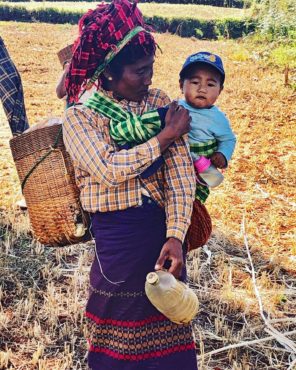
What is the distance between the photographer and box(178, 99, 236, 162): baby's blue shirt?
2215 millimetres

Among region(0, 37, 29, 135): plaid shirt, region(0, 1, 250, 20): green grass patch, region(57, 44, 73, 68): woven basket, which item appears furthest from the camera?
region(0, 1, 250, 20): green grass patch

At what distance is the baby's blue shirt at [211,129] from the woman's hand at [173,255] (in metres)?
Answer: 0.42

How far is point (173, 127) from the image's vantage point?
1.97 m

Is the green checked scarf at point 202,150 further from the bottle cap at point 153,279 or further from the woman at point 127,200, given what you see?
the bottle cap at point 153,279

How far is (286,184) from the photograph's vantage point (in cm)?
518

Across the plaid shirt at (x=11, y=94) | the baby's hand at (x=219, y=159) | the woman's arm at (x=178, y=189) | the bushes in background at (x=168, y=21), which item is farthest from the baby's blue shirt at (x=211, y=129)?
the bushes in background at (x=168, y=21)

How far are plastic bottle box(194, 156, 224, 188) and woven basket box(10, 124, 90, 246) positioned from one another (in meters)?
0.47

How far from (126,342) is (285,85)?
23.6 feet

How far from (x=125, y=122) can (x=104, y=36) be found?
1.03 ft

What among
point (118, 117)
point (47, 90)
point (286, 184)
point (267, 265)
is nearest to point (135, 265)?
point (118, 117)

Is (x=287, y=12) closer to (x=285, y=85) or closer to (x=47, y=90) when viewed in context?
(x=285, y=85)

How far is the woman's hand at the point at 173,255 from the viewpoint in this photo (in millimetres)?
2010

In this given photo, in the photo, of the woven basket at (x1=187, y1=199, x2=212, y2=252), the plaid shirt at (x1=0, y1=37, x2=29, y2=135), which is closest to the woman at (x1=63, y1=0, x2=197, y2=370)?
the woven basket at (x1=187, y1=199, x2=212, y2=252)

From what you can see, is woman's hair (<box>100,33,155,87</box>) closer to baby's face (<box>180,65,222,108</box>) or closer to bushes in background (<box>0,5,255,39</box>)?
baby's face (<box>180,65,222,108</box>)
